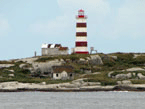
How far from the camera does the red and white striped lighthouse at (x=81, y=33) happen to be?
115 m

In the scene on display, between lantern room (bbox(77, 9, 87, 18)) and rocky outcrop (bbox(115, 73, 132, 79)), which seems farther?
lantern room (bbox(77, 9, 87, 18))

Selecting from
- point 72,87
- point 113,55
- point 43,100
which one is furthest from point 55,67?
point 43,100

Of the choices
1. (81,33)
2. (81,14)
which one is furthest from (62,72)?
(81,14)

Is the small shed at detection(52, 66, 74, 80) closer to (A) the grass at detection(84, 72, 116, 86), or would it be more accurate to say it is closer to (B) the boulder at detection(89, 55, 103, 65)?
(A) the grass at detection(84, 72, 116, 86)

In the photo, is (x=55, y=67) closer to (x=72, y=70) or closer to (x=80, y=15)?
(x=72, y=70)

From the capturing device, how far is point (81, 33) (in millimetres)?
115188

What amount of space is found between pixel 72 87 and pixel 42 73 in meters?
15.6

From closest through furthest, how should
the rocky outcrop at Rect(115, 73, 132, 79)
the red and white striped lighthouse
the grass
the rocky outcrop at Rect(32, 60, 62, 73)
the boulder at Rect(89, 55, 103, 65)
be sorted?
1. the grass
2. the rocky outcrop at Rect(115, 73, 132, 79)
3. the rocky outcrop at Rect(32, 60, 62, 73)
4. the boulder at Rect(89, 55, 103, 65)
5. the red and white striped lighthouse

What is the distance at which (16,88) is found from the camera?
90.2 m

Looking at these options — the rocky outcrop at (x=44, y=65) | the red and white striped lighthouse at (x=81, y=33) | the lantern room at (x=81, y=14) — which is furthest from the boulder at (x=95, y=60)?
the lantern room at (x=81, y=14)

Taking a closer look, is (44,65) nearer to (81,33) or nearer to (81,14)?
(81,33)

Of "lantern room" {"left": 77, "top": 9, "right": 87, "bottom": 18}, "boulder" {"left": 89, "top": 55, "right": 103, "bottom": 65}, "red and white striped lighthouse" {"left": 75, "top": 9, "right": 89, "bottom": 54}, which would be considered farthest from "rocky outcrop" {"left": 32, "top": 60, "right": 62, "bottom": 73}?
"lantern room" {"left": 77, "top": 9, "right": 87, "bottom": 18}

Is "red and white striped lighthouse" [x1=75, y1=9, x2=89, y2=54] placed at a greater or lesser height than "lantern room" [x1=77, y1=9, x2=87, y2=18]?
lesser

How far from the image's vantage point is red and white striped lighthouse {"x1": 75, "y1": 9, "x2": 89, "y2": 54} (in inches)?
4528
